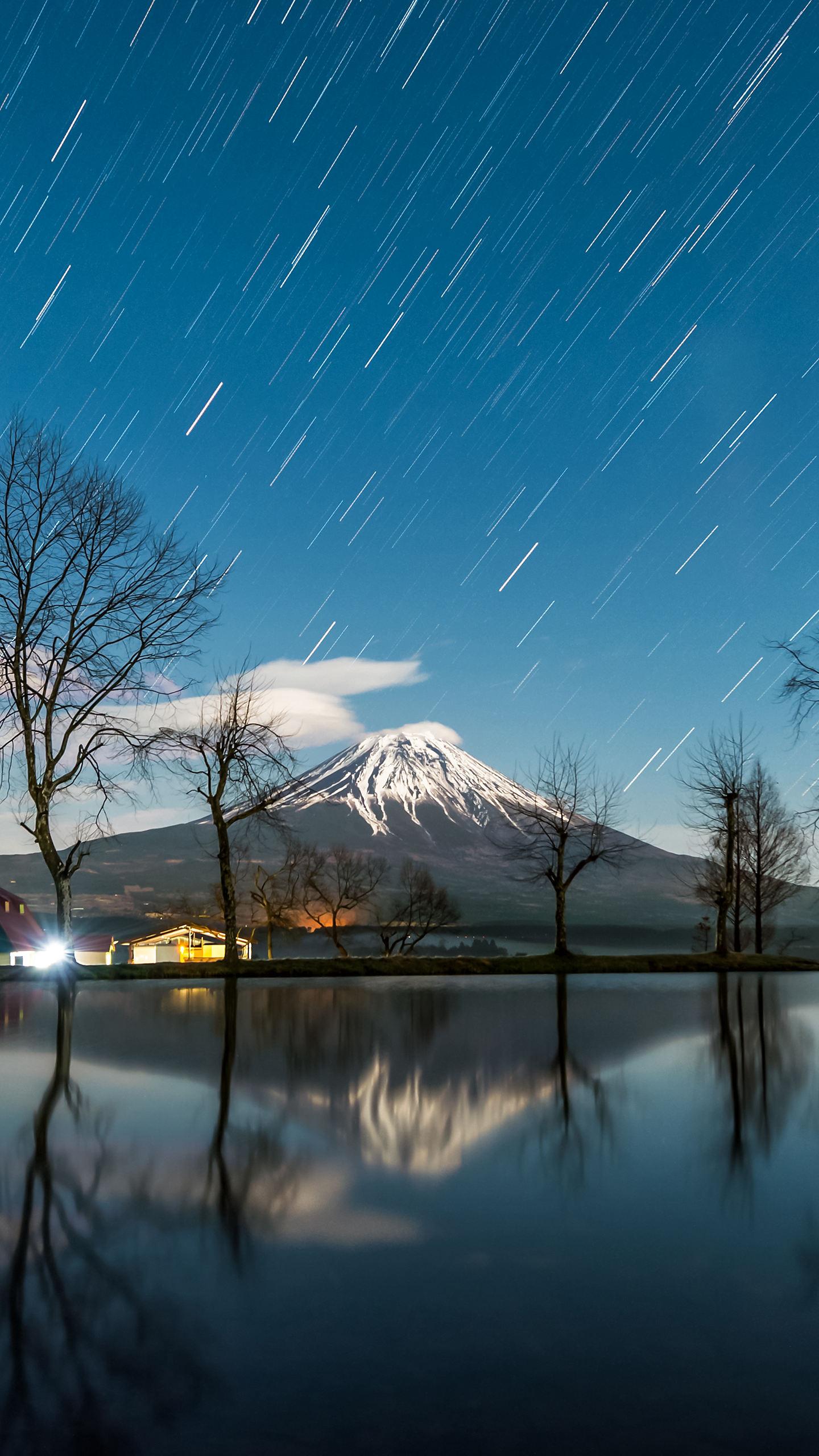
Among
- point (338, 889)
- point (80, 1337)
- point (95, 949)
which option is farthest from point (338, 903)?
point (80, 1337)

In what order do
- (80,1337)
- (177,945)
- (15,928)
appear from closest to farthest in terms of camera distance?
(80,1337)
(15,928)
(177,945)

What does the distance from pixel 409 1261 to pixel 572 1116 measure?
8.90 feet

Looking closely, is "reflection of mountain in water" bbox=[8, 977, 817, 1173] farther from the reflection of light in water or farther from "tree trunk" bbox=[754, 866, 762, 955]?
"tree trunk" bbox=[754, 866, 762, 955]

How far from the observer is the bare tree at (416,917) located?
56.4 meters

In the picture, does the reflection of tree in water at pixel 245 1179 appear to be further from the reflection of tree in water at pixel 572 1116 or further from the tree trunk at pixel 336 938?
the tree trunk at pixel 336 938

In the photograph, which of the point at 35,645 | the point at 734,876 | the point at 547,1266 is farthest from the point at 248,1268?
the point at 734,876

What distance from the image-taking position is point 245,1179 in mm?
4559

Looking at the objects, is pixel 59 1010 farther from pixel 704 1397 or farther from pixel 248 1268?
pixel 704 1397

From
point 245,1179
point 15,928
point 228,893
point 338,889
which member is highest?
point 228,893

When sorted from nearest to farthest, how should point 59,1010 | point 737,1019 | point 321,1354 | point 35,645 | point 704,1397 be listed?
point 704,1397 < point 321,1354 < point 737,1019 < point 59,1010 < point 35,645

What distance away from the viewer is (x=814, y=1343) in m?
2.90

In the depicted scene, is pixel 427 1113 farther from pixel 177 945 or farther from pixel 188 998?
pixel 177 945

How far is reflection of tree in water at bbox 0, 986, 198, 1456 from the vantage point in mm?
2473

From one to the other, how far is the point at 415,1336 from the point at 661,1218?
1.49m
